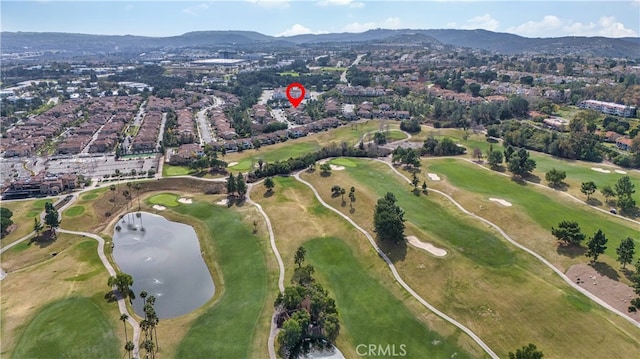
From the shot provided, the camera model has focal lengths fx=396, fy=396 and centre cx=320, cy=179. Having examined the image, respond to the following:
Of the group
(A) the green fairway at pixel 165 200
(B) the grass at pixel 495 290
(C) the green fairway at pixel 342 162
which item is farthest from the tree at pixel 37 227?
(C) the green fairway at pixel 342 162

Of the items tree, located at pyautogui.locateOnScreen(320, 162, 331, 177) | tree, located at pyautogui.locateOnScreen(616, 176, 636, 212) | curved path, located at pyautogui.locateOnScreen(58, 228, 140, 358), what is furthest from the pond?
tree, located at pyautogui.locateOnScreen(616, 176, 636, 212)

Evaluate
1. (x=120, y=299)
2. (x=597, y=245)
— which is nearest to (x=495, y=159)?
(x=597, y=245)

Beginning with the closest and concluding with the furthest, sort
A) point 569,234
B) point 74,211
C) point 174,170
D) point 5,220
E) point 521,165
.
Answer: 1. point 569,234
2. point 5,220
3. point 74,211
4. point 521,165
5. point 174,170

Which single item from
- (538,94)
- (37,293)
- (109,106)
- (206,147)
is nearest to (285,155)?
(206,147)

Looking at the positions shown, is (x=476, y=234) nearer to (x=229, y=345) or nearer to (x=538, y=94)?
(x=229, y=345)

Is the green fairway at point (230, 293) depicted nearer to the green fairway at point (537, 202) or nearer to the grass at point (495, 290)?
the grass at point (495, 290)

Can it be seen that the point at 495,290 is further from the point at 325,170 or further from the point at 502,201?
the point at 325,170
